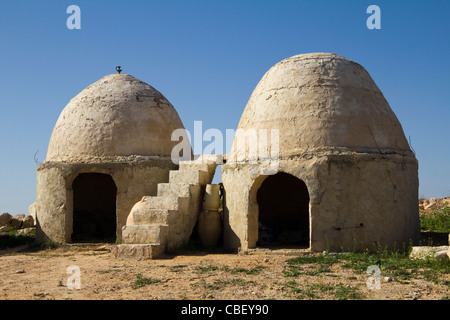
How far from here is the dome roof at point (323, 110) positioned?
32.7ft

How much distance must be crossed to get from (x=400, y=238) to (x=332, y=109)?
2942mm

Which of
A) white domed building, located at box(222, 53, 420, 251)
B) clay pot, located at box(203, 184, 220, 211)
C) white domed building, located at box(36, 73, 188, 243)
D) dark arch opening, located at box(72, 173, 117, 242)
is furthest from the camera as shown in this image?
dark arch opening, located at box(72, 173, 117, 242)

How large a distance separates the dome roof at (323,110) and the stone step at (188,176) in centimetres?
107

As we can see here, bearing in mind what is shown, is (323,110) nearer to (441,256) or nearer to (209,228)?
(441,256)

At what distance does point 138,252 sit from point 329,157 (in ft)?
13.5

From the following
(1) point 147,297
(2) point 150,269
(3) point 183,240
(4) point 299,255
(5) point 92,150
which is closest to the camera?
(1) point 147,297

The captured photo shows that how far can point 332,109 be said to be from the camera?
10.1m

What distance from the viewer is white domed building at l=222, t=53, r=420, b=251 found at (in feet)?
31.3

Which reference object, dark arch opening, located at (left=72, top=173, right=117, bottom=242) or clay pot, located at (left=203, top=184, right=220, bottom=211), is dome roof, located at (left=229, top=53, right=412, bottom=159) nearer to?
clay pot, located at (left=203, top=184, right=220, bottom=211)

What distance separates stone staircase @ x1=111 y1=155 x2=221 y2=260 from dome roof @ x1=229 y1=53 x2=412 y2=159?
1.25 metres

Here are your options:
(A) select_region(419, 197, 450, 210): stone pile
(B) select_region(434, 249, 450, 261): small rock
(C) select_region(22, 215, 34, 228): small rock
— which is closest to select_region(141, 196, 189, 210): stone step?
(B) select_region(434, 249, 450, 261): small rock

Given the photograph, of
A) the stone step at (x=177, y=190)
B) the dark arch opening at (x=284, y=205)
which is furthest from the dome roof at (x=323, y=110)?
the dark arch opening at (x=284, y=205)

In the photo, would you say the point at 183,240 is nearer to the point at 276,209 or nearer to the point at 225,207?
the point at 225,207

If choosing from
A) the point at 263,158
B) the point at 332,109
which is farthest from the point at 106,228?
the point at 332,109
